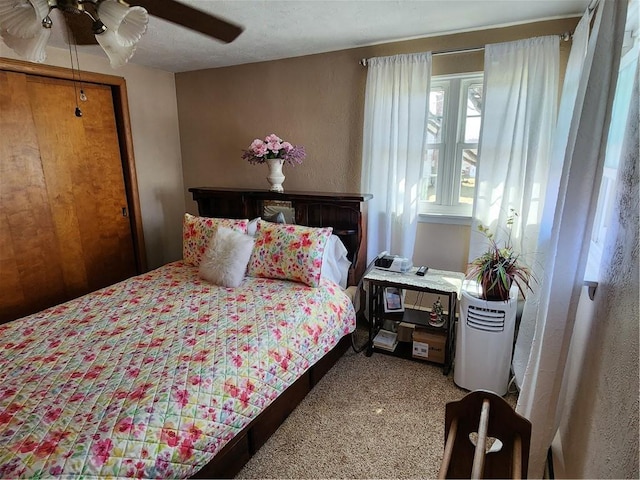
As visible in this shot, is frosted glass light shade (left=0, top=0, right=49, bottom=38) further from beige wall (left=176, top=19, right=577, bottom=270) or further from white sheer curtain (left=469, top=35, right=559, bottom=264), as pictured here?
white sheer curtain (left=469, top=35, right=559, bottom=264)

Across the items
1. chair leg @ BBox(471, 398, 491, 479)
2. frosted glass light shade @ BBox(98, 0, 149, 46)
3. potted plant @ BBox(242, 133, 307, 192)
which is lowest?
chair leg @ BBox(471, 398, 491, 479)

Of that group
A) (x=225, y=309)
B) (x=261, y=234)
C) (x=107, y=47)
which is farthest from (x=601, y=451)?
(x=107, y=47)

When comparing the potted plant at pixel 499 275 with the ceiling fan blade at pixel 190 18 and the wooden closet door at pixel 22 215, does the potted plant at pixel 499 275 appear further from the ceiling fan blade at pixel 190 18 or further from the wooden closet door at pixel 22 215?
the wooden closet door at pixel 22 215

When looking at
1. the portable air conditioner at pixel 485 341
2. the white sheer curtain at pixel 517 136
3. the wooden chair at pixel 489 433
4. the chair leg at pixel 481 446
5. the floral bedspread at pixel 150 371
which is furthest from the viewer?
the white sheer curtain at pixel 517 136

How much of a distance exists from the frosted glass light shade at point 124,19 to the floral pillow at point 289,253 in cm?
139

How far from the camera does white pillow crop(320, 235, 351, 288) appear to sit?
2.59m

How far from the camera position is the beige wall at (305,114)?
8.58ft

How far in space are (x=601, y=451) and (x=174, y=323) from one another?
1.85m

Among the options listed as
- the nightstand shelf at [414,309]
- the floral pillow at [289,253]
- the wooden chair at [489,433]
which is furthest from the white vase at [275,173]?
the wooden chair at [489,433]

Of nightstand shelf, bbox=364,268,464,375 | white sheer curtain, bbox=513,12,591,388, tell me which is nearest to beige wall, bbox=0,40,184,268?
nightstand shelf, bbox=364,268,464,375

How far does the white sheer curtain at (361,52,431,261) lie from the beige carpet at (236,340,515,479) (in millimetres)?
978

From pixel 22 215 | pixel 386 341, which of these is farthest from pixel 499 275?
pixel 22 215

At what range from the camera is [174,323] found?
1.89 m

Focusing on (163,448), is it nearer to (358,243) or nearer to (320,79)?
(358,243)
